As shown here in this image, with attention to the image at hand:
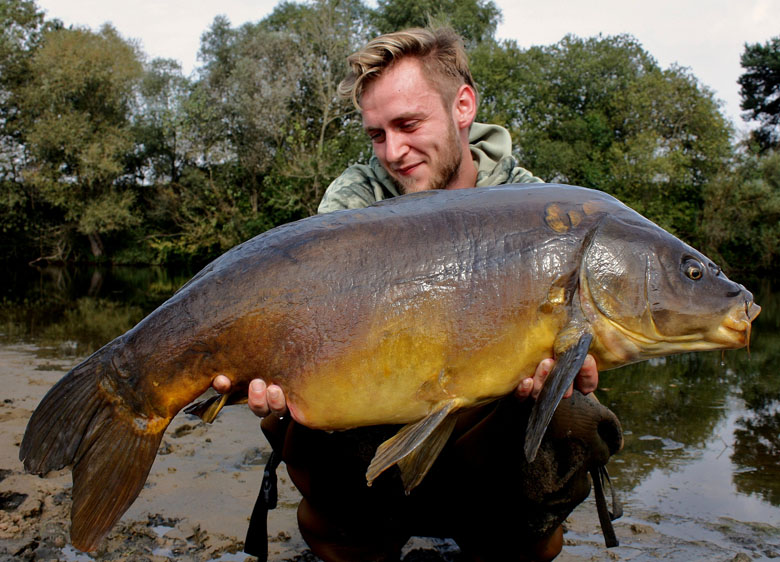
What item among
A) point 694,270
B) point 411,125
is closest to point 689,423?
A: point 411,125

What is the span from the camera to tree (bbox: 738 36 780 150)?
2855cm

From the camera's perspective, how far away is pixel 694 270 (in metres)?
2.03

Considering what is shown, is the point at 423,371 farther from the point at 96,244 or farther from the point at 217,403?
the point at 96,244

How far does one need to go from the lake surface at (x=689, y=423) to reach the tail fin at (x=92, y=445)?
2116mm

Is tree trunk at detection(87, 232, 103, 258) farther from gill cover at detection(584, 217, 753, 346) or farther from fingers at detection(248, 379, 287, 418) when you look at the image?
gill cover at detection(584, 217, 753, 346)

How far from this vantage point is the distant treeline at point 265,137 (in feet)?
71.5

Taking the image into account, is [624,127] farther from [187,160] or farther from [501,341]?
[501,341]

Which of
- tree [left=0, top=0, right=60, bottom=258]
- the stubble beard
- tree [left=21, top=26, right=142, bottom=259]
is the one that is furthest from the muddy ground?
tree [left=0, top=0, right=60, bottom=258]

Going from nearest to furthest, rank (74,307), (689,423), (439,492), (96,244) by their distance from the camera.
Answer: (439,492) < (689,423) < (74,307) < (96,244)

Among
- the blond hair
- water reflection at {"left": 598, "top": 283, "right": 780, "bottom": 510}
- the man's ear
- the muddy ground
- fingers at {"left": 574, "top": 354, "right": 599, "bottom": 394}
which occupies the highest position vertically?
the blond hair

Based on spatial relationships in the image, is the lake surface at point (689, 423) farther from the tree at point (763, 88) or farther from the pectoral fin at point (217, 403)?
the tree at point (763, 88)


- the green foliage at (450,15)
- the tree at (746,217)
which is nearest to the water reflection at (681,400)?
the tree at (746,217)

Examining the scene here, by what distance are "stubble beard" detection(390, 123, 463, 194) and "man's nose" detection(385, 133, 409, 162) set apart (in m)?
0.16

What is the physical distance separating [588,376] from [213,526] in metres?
1.92
